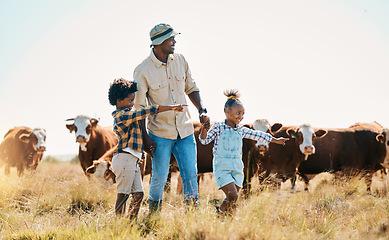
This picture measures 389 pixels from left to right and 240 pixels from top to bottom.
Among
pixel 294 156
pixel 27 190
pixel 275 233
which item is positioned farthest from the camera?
pixel 294 156

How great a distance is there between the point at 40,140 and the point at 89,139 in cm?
356

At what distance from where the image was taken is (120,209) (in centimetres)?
449

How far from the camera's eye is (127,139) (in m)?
4.69

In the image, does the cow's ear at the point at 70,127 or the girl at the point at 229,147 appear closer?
the girl at the point at 229,147

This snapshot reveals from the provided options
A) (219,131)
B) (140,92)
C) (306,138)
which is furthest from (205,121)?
(306,138)

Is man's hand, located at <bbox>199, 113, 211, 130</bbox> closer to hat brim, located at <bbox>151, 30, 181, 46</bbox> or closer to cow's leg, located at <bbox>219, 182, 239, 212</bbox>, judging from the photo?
cow's leg, located at <bbox>219, 182, 239, 212</bbox>

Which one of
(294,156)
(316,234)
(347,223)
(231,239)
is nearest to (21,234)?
(231,239)

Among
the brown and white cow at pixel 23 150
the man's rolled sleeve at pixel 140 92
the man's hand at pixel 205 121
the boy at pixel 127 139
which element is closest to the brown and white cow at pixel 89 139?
the brown and white cow at pixel 23 150

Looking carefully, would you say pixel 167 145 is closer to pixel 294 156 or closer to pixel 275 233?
pixel 275 233

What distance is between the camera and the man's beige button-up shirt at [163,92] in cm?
500

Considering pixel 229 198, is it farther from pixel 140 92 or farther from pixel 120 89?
pixel 120 89

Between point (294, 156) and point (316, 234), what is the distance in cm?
626

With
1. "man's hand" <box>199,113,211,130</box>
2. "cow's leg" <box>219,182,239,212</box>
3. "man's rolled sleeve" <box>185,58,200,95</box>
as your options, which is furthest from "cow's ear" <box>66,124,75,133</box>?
"cow's leg" <box>219,182,239,212</box>

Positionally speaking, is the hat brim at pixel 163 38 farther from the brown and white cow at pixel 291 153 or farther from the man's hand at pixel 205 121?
the brown and white cow at pixel 291 153
